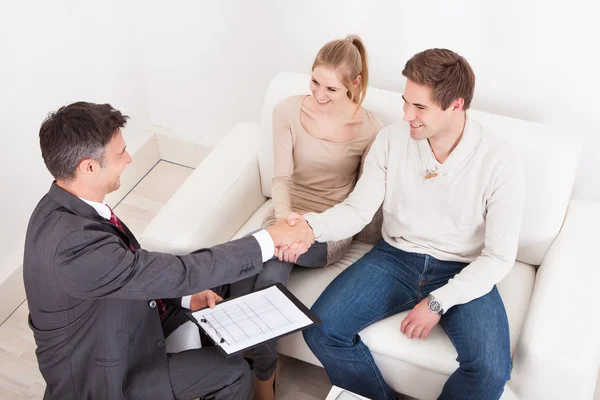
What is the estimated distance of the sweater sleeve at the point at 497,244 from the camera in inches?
75.5

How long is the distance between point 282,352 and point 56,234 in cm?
93

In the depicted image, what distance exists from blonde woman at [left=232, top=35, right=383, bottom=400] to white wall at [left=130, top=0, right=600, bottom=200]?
1.29 feet

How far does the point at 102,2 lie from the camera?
9.45ft

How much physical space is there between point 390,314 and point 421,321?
130 millimetres

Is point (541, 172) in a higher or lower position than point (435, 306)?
higher

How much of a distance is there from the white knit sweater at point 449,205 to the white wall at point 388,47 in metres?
0.48

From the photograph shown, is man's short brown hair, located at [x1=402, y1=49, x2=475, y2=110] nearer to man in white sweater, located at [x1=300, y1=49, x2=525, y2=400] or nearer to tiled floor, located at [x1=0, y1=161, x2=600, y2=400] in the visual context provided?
man in white sweater, located at [x1=300, y1=49, x2=525, y2=400]

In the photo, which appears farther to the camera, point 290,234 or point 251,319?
point 290,234

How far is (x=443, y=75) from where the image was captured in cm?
184

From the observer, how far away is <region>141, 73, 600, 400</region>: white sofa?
71.6 inches

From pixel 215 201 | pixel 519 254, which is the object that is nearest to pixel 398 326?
pixel 519 254

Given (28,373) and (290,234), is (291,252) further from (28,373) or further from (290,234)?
(28,373)

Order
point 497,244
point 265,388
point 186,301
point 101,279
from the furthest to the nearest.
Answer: point 265,388 < point 186,301 < point 497,244 < point 101,279

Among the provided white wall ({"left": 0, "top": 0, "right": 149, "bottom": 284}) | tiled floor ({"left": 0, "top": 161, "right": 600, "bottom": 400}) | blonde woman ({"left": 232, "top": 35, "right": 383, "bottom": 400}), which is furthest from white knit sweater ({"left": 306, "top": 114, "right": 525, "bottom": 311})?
white wall ({"left": 0, "top": 0, "right": 149, "bottom": 284})
